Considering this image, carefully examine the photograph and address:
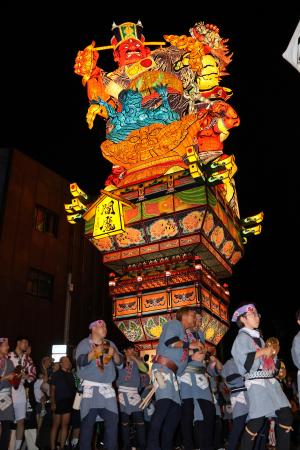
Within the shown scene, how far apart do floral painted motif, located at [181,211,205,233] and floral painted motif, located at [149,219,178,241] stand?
36 cm

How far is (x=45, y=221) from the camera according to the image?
21.0m

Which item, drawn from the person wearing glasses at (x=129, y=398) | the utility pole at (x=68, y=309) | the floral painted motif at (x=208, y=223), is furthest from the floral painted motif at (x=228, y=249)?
the utility pole at (x=68, y=309)

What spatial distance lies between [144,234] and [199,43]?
25.4 ft

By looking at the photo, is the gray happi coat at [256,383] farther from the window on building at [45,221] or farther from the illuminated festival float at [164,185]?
the window on building at [45,221]

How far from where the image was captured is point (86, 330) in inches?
887

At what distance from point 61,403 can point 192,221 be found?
7320mm

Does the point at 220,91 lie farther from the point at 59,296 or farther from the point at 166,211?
the point at 59,296

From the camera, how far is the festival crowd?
5.07m

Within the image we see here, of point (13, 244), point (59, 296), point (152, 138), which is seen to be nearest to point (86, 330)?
point (59, 296)

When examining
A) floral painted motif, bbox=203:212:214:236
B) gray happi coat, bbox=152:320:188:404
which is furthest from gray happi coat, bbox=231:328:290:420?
floral painted motif, bbox=203:212:214:236

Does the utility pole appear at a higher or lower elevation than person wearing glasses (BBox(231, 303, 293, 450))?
higher

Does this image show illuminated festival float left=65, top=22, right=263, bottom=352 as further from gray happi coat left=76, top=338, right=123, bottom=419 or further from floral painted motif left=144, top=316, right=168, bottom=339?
gray happi coat left=76, top=338, right=123, bottom=419

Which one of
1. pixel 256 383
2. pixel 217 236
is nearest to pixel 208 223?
pixel 217 236

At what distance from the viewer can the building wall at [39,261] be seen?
59.5 feet
